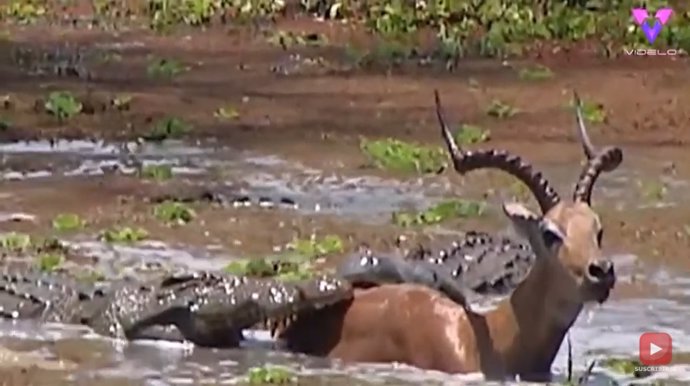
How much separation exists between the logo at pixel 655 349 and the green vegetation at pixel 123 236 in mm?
3759

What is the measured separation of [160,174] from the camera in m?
16.1

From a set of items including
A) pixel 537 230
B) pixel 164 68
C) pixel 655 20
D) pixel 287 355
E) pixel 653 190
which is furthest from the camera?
pixel 655 20

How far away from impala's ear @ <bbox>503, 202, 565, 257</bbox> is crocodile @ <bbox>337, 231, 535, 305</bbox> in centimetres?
74

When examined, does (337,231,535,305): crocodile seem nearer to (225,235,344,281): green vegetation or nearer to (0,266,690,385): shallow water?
(225,235,344,281): green vegetation

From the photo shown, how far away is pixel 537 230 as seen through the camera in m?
9.17

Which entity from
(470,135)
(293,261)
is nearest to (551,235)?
(293,261)

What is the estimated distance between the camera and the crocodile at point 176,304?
1014 cm

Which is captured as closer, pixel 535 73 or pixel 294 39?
pixel 535 73

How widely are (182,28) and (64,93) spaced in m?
6.64

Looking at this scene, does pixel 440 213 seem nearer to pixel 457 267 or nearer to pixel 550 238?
pixel 457 267

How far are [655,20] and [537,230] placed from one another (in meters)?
16.5

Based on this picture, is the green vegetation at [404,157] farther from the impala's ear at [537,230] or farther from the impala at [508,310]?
the impala's ear at [537,230]
